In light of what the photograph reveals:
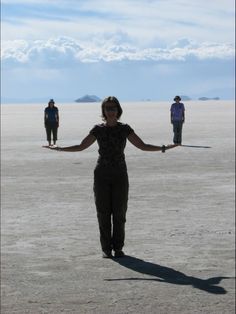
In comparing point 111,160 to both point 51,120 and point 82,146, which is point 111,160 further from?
point 51,120

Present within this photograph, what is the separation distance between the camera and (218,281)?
7938mm

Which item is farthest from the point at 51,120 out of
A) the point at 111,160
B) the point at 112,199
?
the point at 111,160

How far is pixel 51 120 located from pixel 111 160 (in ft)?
4.68

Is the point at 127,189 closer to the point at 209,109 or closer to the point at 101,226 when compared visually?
the point at 101,226

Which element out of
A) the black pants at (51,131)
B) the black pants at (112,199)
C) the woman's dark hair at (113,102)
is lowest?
the black pants at (112,199)

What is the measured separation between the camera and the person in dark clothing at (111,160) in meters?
6.14

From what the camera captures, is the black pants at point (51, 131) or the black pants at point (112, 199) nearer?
the black pants at point (112, 199)

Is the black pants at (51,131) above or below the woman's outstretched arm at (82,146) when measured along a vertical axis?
above

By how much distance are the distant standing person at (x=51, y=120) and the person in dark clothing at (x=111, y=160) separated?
91cm

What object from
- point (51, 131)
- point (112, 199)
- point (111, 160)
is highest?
point (51, 131)

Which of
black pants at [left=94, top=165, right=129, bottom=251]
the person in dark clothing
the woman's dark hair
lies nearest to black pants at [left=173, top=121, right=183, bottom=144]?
the person in dark clothing

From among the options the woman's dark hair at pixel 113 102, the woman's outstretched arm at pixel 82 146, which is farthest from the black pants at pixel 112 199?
the woman's dark hair at pixel 113 102

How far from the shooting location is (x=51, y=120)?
24.4 feet

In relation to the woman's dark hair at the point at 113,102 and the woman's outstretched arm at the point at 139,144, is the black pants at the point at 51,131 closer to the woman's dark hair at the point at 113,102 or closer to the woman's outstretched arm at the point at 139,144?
the woman's dark hair at the point at 113,102
